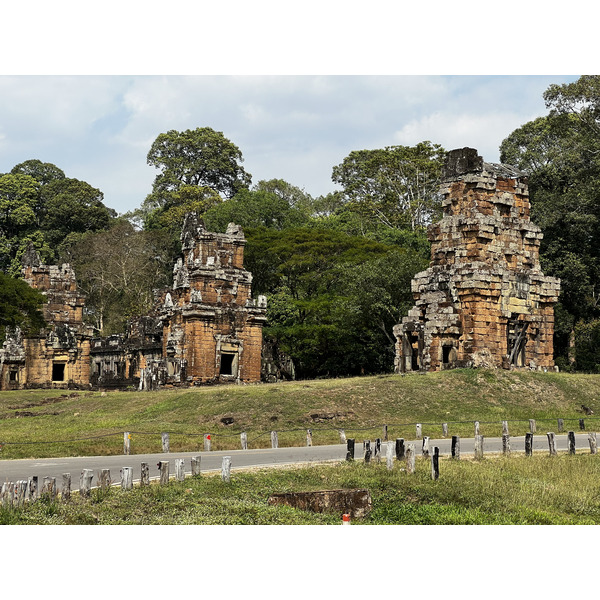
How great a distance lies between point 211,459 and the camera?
70.3 feet

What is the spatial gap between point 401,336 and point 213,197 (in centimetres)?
4250

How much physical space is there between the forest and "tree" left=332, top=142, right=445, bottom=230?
12 cm

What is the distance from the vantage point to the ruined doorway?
37938 mm

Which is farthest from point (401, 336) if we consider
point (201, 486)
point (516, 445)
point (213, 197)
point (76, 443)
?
point (213, 197)

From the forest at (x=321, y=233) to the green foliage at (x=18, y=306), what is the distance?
7 centimetres

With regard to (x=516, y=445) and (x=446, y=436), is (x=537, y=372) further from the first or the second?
(x=516, y=445)

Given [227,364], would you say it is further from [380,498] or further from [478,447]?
[380,498]

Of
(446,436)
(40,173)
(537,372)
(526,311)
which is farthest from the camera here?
(40,173)

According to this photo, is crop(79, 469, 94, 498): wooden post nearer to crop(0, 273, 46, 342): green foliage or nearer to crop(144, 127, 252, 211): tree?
crop(0, 273, 46, 342): green foliage

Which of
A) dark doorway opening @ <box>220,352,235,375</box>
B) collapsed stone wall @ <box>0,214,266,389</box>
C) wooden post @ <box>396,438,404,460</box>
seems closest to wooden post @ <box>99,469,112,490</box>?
wooden post @ <box>396,438,404,460</box>

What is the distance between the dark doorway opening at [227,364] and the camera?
44.1m

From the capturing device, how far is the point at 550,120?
Result: 56.3m

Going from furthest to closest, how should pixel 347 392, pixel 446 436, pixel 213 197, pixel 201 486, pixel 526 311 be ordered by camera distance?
pixel 213 197 → pixel 526 311 → pixel 347 392 → pixel 446 436 → pixel 201 486

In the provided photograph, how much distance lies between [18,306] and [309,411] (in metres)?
20.8
